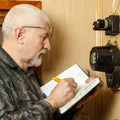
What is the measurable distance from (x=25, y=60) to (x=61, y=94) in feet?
0.76

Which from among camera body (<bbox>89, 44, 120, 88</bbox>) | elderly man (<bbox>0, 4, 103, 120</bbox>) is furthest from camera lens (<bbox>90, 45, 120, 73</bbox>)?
elderly man (<bbox>0, 4, 103, 120</bbox>)

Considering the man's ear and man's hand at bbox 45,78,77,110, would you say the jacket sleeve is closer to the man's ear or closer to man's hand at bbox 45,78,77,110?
man's hand at bbox 45,78,77,110

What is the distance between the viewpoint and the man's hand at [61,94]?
1209 millimetres

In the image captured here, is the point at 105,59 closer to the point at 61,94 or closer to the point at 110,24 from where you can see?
the point at 110,24

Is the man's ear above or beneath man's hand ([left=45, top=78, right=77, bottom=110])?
above

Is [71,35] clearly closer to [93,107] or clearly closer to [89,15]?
[89,15]

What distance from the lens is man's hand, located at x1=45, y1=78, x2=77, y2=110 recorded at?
1.21 metres

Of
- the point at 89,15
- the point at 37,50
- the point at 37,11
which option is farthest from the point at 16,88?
the point at 89,15

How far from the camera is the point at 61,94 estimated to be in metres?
1.23

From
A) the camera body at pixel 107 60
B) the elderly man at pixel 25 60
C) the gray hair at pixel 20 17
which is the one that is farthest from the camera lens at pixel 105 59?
the gray hair at pixel 20 17

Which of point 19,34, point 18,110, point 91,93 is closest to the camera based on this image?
point 18,110

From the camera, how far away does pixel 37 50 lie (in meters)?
1.34

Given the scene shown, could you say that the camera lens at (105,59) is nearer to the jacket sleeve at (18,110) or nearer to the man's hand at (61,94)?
the man's hand at (61,94)

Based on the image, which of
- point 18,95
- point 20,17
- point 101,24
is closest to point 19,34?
point 20,17
